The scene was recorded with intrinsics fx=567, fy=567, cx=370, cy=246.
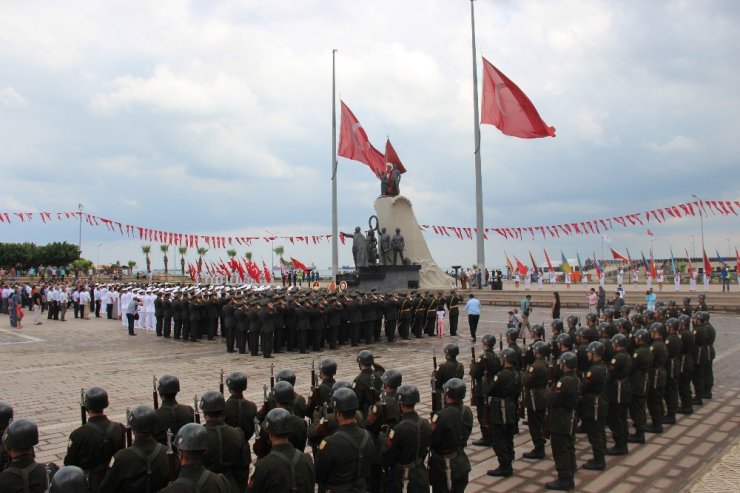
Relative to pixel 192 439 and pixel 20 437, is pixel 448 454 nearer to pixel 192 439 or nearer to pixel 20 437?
pixel 192 439

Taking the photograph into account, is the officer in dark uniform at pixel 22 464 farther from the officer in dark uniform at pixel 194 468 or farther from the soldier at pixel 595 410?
the soldier at pixel 595 410

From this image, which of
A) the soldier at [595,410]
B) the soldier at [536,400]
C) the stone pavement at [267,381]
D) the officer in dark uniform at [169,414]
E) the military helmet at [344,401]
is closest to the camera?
the military helmet at [344,401]

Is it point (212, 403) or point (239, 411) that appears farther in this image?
point (239, 411)

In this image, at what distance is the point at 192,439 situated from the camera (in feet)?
11.0

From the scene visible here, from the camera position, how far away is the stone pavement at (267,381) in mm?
6449

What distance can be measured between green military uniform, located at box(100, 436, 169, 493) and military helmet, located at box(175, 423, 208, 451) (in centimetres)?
72

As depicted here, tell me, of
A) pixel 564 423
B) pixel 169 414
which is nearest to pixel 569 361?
pixel 564 423

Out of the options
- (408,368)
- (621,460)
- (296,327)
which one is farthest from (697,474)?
(296,327)

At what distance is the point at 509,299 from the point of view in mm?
30047

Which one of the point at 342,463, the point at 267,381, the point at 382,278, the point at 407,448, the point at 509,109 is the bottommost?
the point at 267,381

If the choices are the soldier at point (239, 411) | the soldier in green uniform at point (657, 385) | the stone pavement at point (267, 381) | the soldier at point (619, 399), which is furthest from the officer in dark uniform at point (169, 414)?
the soldier in green uniform at point (657, 385)

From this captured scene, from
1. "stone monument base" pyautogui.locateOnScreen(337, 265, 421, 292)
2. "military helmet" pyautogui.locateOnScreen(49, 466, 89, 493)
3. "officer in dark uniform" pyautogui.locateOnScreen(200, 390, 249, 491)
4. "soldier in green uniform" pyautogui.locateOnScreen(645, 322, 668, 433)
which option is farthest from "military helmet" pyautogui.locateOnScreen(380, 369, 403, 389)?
"stone monument base" pyautogui.locateOnScreen(337, 265, 421, 292)

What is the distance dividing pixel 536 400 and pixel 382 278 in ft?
77.9

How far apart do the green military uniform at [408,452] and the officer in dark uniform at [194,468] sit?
1.72m
